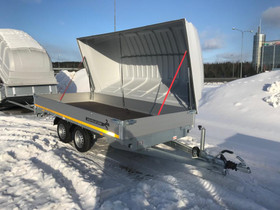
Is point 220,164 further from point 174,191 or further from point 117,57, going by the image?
point 117,57

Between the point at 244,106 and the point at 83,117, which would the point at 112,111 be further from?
the point at 244,106

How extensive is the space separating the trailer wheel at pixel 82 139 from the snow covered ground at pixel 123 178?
0.54 feet

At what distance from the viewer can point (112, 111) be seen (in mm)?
6359

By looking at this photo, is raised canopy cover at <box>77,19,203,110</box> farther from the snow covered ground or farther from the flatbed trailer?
the snow covered ground

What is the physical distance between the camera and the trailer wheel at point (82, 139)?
483 cm

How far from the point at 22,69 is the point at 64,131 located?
5.90 m

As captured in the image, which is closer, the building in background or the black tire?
the black tire

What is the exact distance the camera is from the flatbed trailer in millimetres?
3771

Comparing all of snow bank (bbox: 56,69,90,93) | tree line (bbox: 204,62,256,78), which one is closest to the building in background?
tree line (bbox: 204,62,256,78)

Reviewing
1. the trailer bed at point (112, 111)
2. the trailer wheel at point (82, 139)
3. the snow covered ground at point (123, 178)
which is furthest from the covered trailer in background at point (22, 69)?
the trailer wheel at point (82, 139)

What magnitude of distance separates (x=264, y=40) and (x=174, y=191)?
7811 cm

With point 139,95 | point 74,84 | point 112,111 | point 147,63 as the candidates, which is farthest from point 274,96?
point 74,84

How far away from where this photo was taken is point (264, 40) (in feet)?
224

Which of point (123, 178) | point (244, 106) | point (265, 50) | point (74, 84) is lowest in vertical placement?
point (123, 178)
